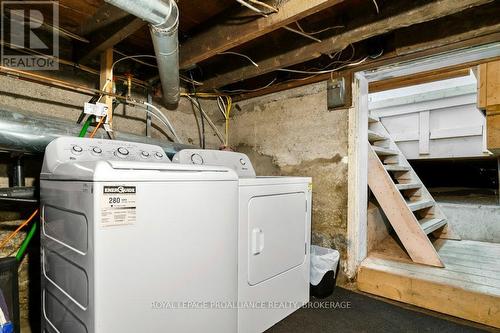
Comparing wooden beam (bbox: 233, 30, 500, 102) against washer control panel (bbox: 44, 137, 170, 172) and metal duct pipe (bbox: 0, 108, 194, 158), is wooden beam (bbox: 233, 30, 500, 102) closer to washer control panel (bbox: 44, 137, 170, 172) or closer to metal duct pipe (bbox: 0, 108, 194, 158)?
washer control panel (bbox: 44, 137, 170, 172)

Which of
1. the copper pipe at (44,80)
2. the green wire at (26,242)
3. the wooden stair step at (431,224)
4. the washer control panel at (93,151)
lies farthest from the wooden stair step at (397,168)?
the green wire at (26,242)

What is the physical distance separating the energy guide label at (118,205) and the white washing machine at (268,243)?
0.56 m

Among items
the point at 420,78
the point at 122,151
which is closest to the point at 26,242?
the point at 122,151

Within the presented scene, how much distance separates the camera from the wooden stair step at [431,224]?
7.67 ft

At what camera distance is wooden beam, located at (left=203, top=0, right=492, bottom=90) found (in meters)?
1.31

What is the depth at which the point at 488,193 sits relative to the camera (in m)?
3.47

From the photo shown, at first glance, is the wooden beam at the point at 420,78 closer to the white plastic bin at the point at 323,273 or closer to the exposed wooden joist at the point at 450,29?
the exposed wooden joist at the point at 450,29

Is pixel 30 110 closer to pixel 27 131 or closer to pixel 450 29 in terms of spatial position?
pixel 27 131

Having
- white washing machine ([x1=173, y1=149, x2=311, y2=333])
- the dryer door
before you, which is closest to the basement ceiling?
white washing machine ([x1=173, y1=149, x2=311, y2=333])

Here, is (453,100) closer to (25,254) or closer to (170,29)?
(170,29)

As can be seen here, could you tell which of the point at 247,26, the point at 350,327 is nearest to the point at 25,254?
the point at 247,26

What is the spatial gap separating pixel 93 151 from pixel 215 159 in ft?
2.42

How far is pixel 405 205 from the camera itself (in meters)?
2.11

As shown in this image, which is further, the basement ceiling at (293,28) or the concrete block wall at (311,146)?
the concrete block wall at (311,146)
